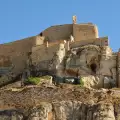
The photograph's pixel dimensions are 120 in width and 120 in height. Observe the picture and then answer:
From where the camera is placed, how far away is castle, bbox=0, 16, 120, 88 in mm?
64062

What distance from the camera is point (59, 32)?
2783 inches

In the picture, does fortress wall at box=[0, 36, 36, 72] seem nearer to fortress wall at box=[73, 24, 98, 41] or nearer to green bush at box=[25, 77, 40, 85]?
fortress wall at box=[73, 24, 98, 41]

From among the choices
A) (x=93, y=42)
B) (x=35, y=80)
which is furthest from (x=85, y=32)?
(x=35, y=80)

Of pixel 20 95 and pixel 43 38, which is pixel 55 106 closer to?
pixel 20 95

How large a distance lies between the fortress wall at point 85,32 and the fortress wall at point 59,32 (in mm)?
1111

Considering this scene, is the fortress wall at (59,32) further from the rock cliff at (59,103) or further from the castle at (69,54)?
the rock cliff at (59,103)

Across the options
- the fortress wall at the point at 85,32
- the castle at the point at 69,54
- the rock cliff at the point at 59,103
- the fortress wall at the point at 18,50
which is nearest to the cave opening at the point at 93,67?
the castle at the point at 69,54

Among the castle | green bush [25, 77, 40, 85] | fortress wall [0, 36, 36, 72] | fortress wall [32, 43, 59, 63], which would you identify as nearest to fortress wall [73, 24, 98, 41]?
the castle

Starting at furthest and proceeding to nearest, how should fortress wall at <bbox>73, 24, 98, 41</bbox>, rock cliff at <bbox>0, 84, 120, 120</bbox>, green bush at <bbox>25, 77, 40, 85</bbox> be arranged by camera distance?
1. fortress wall at <bbox>73, 24, 98, 41</bbox>
2. green bush at <bbox>25, 77, 40, 85</bbox>
3. rock cliff at <bbox>0, 84, 120, 120</bbox>

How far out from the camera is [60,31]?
70688 mm

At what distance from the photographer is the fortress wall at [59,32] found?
231 feet

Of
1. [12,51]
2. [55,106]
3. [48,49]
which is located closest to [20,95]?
[55,106]

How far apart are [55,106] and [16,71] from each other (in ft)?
39.4

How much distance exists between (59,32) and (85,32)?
288cm
